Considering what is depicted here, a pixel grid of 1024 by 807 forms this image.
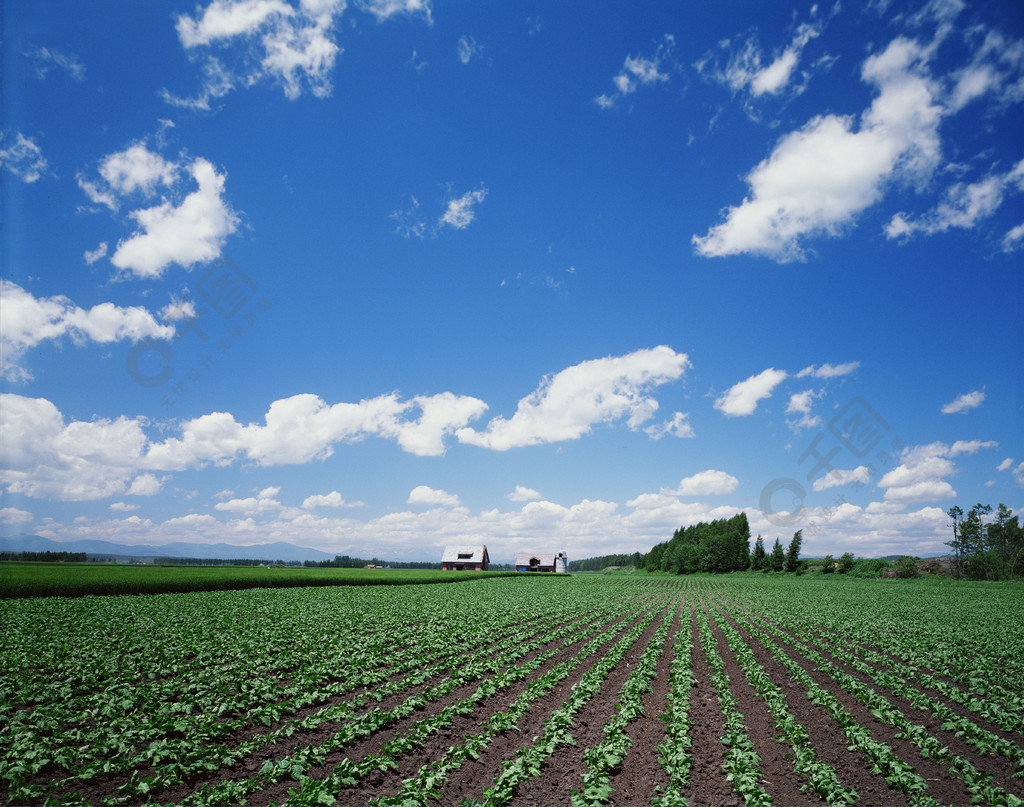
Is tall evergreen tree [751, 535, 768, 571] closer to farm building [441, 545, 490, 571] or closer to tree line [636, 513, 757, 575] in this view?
tree line [636, 513, 757, 575]

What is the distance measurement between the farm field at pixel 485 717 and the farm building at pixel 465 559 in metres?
115

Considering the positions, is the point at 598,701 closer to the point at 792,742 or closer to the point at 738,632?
the point at 792,742

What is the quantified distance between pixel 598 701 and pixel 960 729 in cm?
938

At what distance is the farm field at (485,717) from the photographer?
876cm

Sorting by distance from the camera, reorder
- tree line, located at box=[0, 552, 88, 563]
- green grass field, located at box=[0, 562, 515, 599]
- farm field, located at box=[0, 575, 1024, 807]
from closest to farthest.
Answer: farm field, located at box=[0, 575, 1024, 807] < green grass field, located at box=[0, 562, 515, 599] < tree line, located at box=[0, 552, 88, 563]

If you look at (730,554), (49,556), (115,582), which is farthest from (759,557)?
(49,556)

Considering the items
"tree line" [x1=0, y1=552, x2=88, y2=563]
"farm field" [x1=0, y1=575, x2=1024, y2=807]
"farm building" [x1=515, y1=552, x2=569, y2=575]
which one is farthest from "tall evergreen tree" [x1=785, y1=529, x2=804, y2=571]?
"tree line" [x1=0, y1=552, x2=88, y2=563]

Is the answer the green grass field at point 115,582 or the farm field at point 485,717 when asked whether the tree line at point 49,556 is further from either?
the farm field at point 485,717

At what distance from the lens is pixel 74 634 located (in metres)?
19.7

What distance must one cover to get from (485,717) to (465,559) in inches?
5103

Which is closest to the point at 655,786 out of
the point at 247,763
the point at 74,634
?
the point at 247,763

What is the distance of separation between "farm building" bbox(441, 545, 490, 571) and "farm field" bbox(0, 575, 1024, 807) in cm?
11475

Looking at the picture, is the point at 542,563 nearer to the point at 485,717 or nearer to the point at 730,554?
the point at 730,554

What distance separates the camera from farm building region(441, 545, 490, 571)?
134 m
